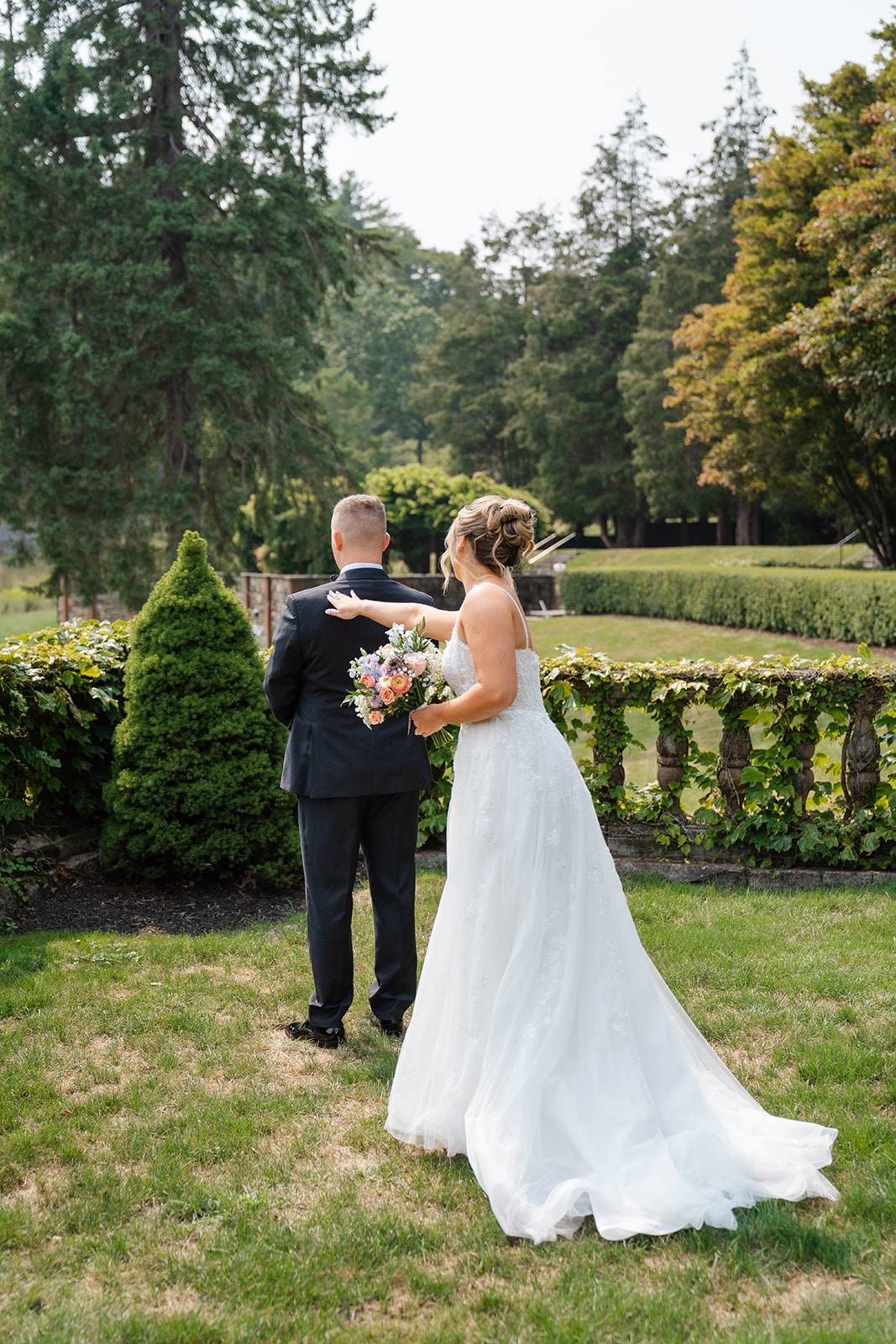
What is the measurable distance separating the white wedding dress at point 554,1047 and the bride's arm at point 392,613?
1.33 ft

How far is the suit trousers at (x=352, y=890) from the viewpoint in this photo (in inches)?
168

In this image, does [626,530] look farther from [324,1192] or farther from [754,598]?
[324,1192]

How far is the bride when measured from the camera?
3018mm

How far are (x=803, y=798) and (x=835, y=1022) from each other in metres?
2.34

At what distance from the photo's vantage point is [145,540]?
71.8ft

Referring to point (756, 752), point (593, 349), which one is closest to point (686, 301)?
point (593, 349)

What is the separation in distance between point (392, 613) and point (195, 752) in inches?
95.1

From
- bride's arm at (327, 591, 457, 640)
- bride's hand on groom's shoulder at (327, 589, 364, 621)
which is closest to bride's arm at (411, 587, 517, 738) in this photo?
bride's arm at (327, 591, 457, 640)

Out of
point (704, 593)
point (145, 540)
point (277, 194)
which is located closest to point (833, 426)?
point (704, 593)

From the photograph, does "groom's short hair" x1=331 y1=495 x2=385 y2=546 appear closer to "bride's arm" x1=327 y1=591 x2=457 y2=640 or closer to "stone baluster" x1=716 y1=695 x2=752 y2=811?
"bride's arm" x1=327 y1=591 x2=457 y2=640

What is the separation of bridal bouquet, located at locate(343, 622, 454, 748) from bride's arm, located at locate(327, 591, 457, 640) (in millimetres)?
334

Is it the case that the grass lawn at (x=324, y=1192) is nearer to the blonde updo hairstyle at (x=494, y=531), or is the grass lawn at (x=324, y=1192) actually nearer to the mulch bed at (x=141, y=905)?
the mulch bed at (x=141, y=905)

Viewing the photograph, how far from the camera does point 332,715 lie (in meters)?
4.29

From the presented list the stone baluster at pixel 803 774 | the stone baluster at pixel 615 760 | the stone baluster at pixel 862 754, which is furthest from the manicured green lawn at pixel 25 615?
the stone baluster at pixel 862 754
